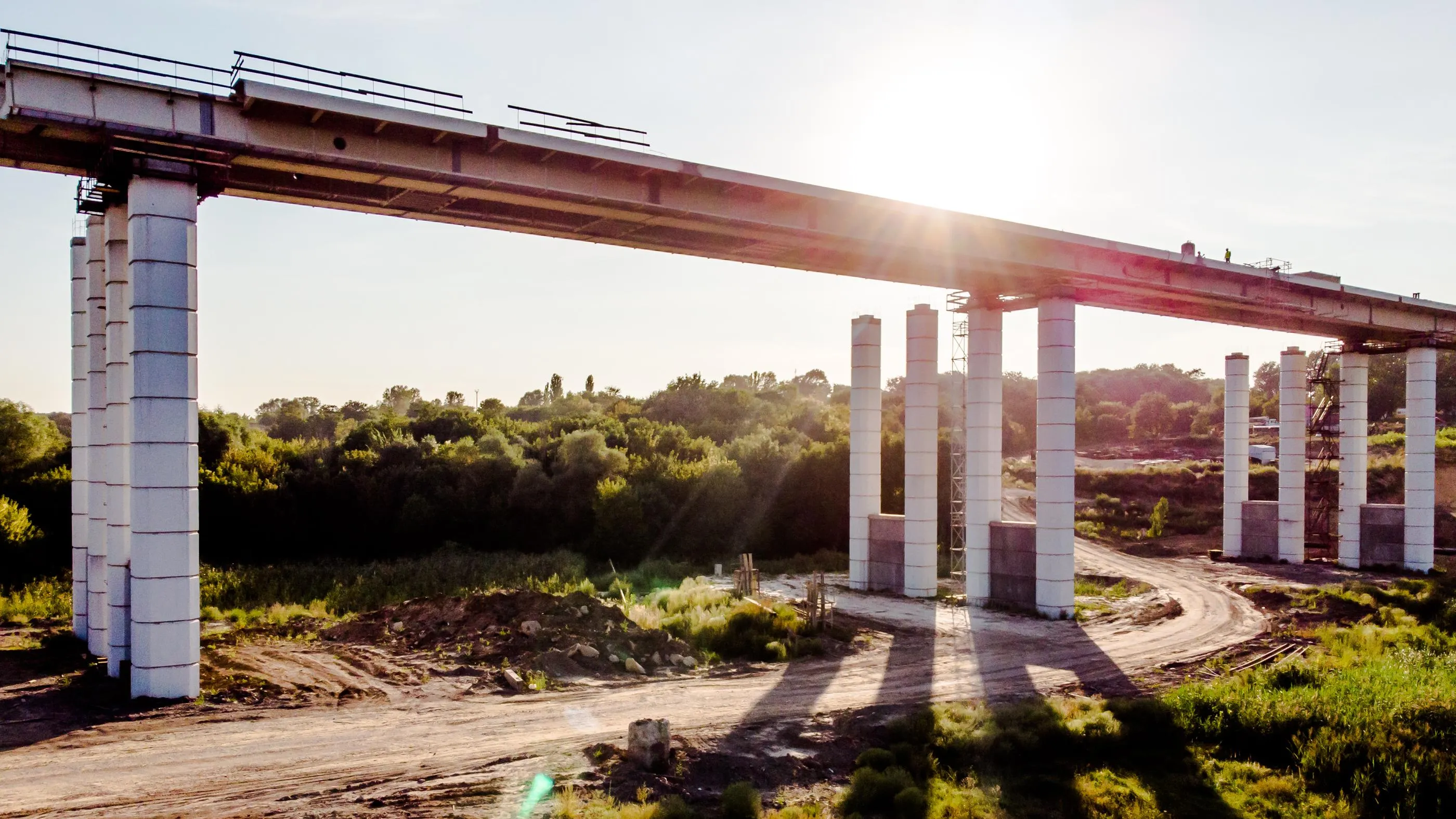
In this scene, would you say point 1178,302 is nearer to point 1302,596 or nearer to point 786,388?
point 1302,596

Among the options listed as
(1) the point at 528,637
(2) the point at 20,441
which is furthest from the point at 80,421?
(2) the point at 20,441

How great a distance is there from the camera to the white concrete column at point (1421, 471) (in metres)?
42.7

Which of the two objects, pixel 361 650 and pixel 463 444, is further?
pixel 463 444

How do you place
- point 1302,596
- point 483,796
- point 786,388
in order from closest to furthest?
point 483,796
point 1302,596
point 786,388

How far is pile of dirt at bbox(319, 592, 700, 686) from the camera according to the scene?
22.5m

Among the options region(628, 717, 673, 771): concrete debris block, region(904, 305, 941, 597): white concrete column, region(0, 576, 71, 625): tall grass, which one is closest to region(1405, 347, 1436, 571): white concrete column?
region(904, 305, 941, 597): white concrete column

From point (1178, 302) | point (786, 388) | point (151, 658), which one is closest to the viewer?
point (151, 658)

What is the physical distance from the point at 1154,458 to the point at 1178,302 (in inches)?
2170

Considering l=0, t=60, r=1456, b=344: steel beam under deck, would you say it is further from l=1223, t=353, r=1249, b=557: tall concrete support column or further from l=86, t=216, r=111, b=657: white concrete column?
l=1223, t=353, r=1249, b=557: tall concrete support column

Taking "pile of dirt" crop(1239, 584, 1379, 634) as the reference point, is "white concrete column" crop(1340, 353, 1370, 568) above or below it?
above

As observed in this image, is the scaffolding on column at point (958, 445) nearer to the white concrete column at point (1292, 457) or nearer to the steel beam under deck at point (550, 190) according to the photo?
the steel beam under deck at point (550, 190)

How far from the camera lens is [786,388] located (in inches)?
4205

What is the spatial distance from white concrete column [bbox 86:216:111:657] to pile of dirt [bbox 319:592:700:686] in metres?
5.60

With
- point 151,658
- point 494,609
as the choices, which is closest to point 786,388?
point 494,609
